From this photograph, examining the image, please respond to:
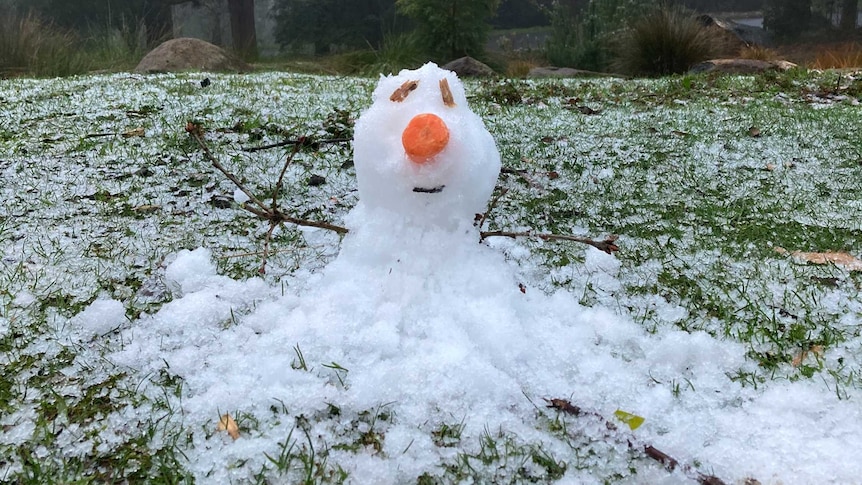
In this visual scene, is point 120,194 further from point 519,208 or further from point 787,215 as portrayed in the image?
point 787,215

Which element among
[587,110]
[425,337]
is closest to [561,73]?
[587,110]

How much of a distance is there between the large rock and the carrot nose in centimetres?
841

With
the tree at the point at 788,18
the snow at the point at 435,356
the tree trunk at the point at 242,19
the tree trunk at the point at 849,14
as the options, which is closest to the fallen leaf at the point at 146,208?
the snow at the point at 435,356

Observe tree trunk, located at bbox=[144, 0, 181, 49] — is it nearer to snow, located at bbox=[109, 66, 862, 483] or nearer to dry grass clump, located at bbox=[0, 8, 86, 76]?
dry grass clump, located at bbox=[0, 8, 86, 76]

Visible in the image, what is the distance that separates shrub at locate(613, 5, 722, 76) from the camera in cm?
929

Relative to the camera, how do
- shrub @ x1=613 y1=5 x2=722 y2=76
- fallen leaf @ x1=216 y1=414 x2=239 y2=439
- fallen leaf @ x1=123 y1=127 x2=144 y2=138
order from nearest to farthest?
1. fallen leaf @ x1=216 y1=414 x2=239 y2=439
2. fallen leaf @ x1=123 y1=127 x2=144 y2=138
3. shrub @ x1=613 y1=5 x2=722 y2=76

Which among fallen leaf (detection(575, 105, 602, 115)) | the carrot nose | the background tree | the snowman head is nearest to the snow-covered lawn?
the snowman head

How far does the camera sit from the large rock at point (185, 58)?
8.95 m

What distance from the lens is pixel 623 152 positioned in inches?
139

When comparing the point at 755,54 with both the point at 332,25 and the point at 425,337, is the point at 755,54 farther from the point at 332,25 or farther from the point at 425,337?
the point at 425,337

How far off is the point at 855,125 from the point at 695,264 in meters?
3.02

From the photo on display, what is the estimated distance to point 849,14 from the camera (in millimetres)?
14852

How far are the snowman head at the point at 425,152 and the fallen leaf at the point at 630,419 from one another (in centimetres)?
62

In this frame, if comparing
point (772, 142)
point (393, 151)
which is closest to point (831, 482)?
point (393, 151)
